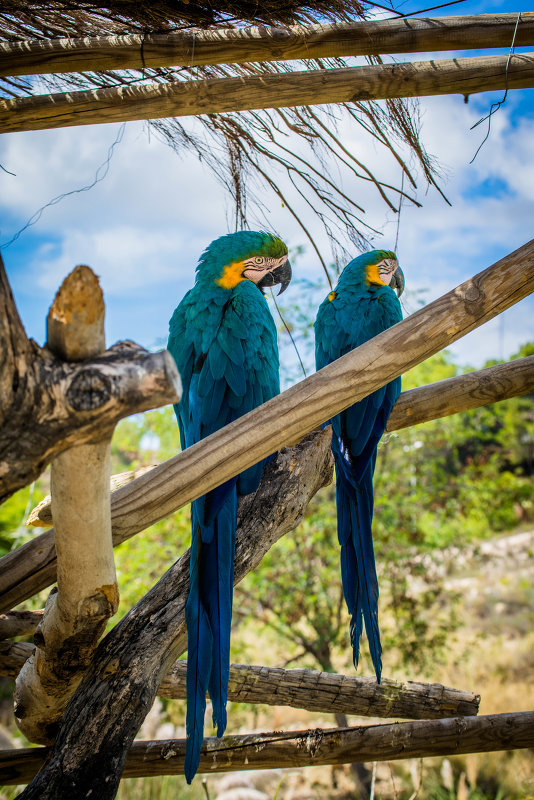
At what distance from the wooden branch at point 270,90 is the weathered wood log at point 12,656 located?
1812 millimetres

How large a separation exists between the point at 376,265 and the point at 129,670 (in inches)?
67.1

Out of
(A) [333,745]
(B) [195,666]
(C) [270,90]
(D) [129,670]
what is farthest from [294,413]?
(A) [333,745]

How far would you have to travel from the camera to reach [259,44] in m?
1.74

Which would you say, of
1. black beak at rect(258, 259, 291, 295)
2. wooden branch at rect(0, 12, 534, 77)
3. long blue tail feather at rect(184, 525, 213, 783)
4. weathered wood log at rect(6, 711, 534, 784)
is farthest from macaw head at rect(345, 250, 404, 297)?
weathered wood log at rect(6, 711, 534, 784)

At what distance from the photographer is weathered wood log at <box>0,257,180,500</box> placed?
2.91 feet

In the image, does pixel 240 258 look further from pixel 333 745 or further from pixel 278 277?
pixel 333 745

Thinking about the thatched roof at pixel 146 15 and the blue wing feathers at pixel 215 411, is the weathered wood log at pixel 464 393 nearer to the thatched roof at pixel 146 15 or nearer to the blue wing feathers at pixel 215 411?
the blue wing feathers at pixel 215 411

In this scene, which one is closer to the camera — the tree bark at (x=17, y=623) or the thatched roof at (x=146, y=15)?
the thatched roof at (x=146, y=15)

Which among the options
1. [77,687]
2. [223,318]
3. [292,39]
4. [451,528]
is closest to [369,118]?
[292,39]

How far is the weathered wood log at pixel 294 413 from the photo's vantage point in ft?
4.30

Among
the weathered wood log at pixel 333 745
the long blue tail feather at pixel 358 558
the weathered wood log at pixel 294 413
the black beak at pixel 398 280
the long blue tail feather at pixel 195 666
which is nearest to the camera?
the weathered wood log at pixel 294 413

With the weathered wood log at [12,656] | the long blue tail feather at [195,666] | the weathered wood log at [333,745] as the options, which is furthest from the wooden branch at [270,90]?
the weathered wood log at [333,745]

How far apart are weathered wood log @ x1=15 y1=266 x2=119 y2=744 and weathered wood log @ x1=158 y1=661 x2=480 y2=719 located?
669 mm

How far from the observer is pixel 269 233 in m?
2.21
